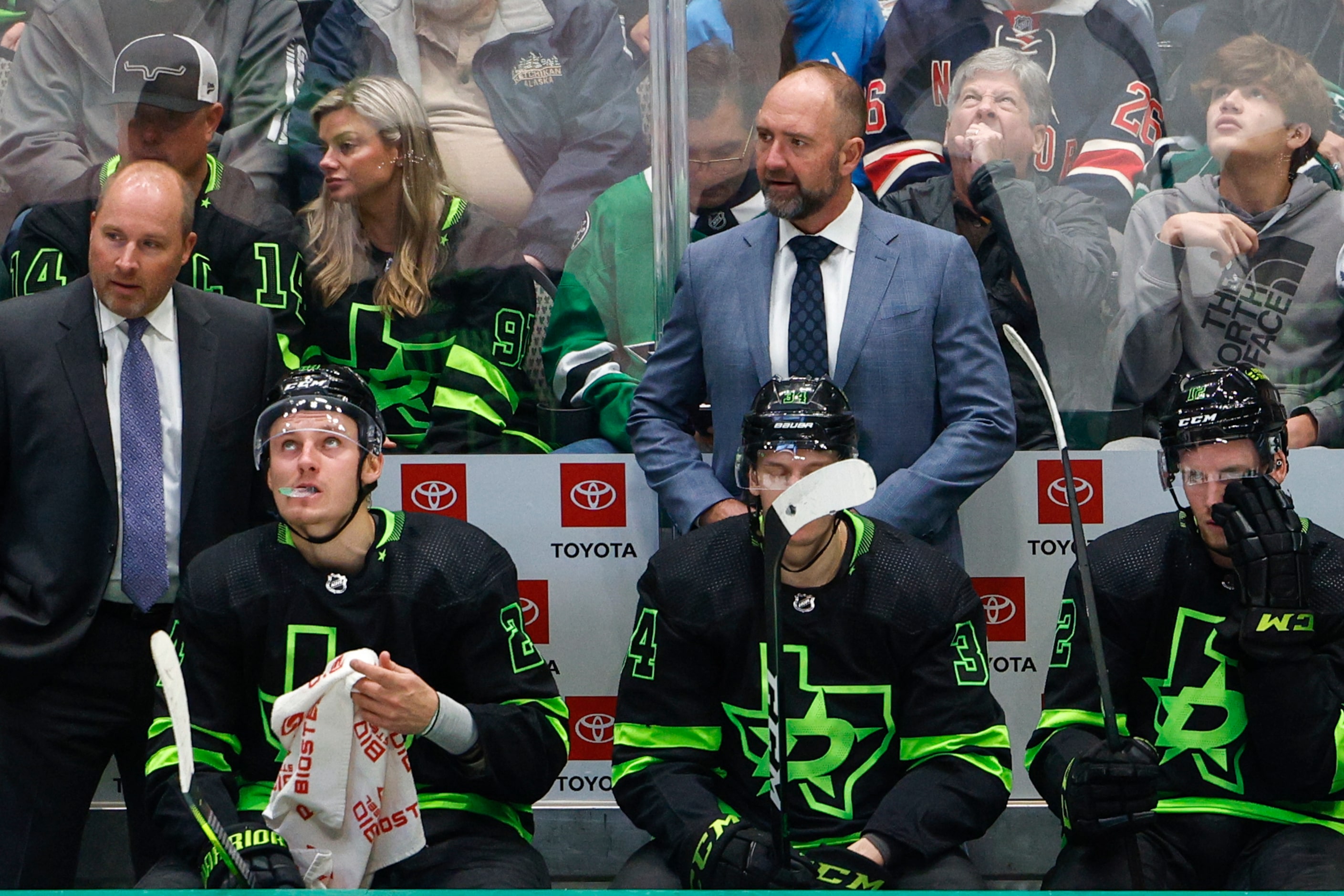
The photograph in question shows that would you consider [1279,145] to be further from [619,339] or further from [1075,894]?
[1075,894]

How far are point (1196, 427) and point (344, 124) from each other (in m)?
2.11

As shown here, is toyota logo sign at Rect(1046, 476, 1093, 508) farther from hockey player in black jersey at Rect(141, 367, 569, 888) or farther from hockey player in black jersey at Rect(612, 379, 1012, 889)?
hockey player in black jersey at Rect(141, 367, 569, 888)

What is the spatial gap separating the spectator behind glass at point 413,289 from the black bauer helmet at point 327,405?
0.80 m

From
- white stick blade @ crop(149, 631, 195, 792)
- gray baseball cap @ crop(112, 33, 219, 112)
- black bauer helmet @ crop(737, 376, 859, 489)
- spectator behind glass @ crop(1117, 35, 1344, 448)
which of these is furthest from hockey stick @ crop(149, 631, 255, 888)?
spectator behind glass @ crop(1117, 35, 1344, 448)

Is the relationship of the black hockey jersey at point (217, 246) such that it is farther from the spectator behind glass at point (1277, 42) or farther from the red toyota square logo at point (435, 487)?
the spectator behind glass at point (1277, 42)

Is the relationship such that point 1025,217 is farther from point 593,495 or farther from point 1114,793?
point 1114,793

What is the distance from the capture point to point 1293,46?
4.09 m

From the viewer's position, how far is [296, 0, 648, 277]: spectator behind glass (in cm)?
410

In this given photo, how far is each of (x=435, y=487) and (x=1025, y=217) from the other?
1.53 m

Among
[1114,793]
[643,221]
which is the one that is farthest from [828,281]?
[1114,793]

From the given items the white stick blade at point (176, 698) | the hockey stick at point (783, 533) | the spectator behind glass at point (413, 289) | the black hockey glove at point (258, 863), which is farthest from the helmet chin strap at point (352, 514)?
the spectator behind glass at point (413, 289)

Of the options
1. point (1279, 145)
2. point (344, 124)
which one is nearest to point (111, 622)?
point (344, 124)

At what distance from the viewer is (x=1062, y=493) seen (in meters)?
3.94

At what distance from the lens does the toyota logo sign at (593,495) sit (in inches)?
156
